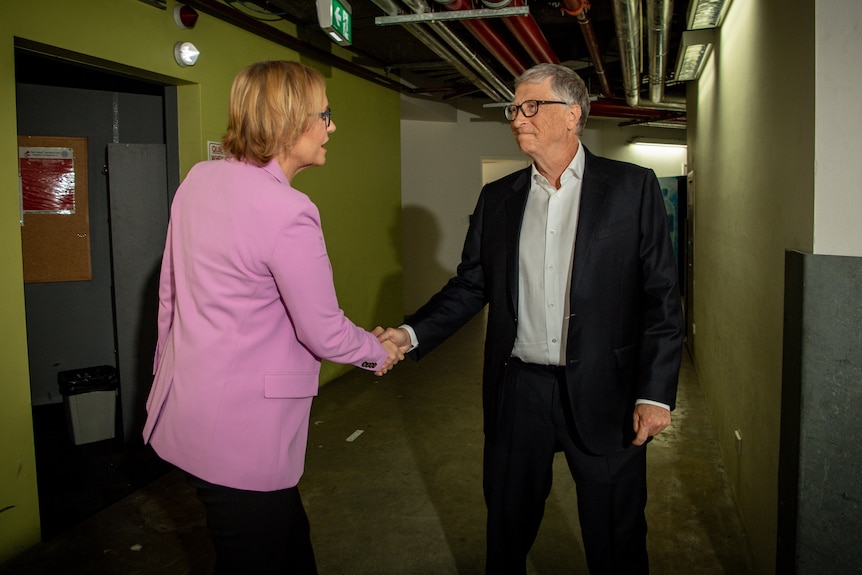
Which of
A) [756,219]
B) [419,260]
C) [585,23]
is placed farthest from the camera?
[419,260]

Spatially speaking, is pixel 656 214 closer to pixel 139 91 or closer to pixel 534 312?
pixel 534 312

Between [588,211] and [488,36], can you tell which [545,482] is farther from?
[488,36]

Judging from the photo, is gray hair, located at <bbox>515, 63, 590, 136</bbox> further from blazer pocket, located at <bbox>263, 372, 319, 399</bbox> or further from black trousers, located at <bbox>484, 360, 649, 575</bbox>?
blazer pocket, located at <bbox>263, 372, 319, 399</bbox>

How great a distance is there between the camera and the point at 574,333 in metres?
1.82

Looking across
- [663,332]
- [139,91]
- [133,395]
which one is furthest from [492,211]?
[139,91]

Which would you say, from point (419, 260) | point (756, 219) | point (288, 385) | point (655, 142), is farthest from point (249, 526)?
point (655, 142)

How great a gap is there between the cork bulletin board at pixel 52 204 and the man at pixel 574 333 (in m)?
3.26

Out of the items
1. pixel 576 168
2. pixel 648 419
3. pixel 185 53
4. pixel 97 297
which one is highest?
pixel 185 53

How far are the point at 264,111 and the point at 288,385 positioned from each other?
Result: 0.60 meters

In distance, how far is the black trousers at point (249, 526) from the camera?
1.41 metres

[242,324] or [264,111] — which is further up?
[264,111]

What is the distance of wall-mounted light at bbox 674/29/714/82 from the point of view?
4.17 metres

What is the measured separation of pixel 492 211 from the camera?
2043 mm

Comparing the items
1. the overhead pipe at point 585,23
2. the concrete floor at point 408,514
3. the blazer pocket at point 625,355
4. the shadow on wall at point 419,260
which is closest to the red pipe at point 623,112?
the overhead pipe at point 585,23
